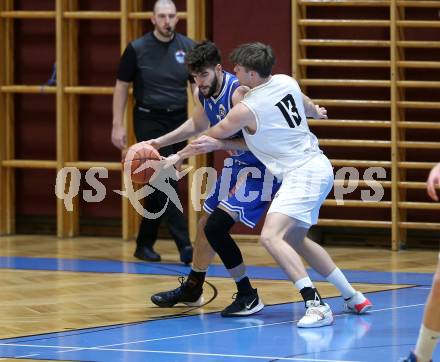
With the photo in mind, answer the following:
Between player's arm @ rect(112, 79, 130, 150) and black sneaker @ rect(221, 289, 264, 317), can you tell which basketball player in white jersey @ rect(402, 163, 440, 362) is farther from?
player's arm @ rect(112, 79, 130, 150)

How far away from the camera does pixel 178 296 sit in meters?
6.40

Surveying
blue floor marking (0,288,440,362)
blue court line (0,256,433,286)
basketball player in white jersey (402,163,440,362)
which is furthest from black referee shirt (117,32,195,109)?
basketball player in white jersey (402,163,440,362)

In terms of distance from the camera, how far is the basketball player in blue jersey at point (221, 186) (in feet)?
19.9

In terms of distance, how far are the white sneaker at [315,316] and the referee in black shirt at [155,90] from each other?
8.05 ft

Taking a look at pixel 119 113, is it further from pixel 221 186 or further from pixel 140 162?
pixel 221 186

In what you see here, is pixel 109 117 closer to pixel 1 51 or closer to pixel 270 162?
pixel 1 51

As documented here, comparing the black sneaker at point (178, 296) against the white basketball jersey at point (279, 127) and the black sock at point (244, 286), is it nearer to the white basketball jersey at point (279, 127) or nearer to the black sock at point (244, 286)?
the black sock at point (244, 286)

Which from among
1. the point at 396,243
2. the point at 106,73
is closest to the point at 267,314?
the point at 396,243

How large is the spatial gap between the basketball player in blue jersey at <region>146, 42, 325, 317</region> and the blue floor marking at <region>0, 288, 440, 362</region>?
0.74ft

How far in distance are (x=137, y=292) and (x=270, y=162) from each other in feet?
4.78

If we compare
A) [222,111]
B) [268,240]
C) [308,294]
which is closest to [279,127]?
[222,111]

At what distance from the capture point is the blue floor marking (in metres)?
5.11

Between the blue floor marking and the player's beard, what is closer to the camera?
the blue floor marking

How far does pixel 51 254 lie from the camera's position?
871 centimetres
